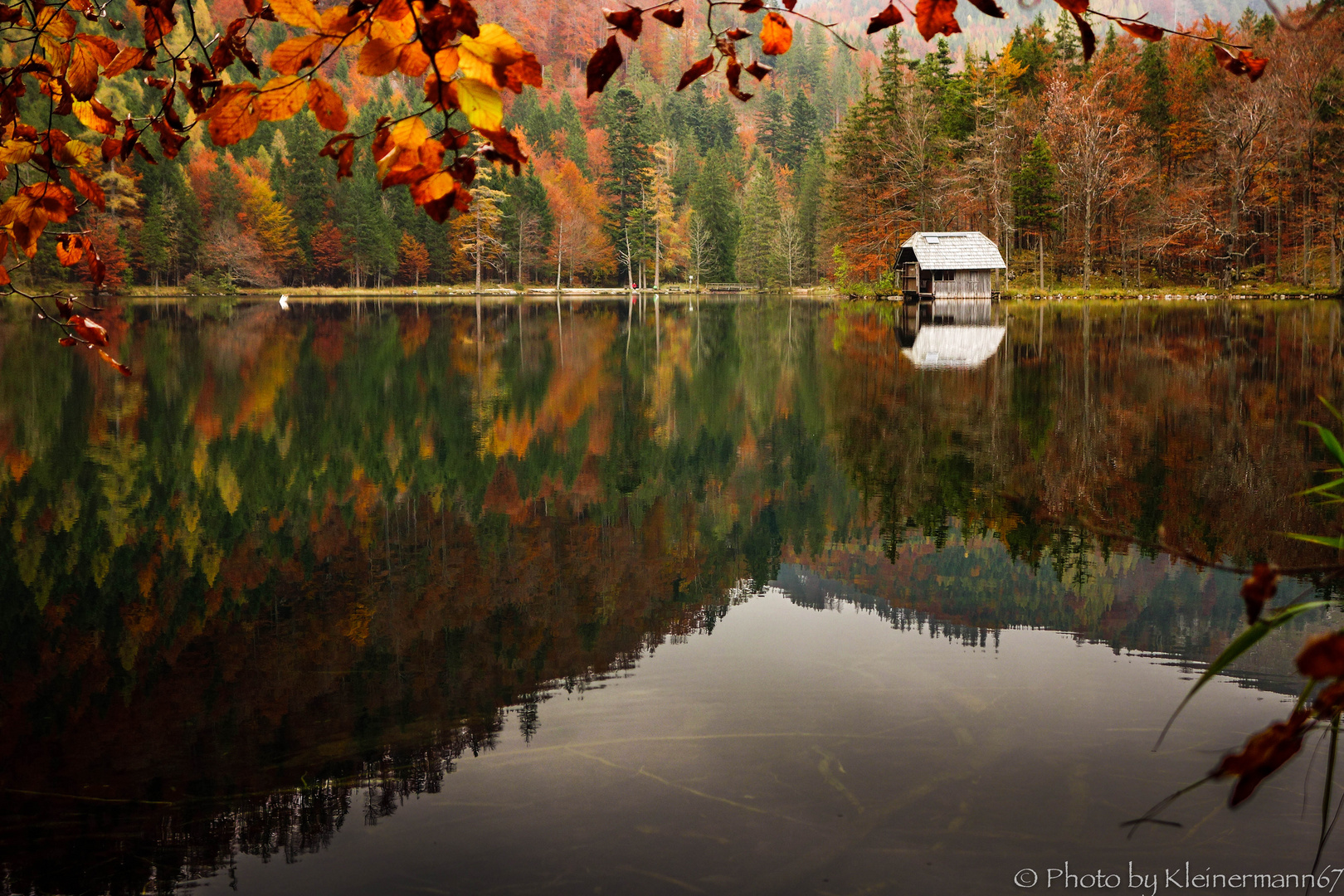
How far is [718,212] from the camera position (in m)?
97.5

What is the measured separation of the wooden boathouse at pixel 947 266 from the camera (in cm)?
5522

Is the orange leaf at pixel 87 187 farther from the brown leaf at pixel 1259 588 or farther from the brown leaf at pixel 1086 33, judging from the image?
the brown leaf at pixel 1259 588

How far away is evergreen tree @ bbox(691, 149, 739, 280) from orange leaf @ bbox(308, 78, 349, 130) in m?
95.6

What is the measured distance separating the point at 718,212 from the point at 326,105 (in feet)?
321

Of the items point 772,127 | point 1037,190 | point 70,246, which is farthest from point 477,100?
point 772,127

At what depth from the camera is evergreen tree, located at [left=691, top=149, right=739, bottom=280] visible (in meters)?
97.2

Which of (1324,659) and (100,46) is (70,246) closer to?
(100,46)

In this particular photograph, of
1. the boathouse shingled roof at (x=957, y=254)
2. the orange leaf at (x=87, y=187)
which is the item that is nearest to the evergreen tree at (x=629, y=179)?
the boathouse shingled roof at (x=957, y=254)

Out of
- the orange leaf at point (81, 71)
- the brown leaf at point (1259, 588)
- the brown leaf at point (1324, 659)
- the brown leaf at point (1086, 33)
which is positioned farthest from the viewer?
the orange leaf at point (81, 71)

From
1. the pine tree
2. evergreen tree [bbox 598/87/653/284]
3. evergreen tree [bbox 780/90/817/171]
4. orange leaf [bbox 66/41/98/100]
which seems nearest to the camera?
orange leaf [bbox 66/41/98/100]

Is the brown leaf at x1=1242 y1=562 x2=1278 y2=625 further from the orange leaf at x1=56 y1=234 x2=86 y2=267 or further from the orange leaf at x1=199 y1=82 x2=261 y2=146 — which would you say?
the orange leaf at x1=56 y1=234 x2=86 y2=267

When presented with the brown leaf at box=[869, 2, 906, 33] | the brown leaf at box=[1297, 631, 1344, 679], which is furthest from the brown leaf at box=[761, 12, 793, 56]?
the brown leaf at box=[1297, 631, 1344, 679]

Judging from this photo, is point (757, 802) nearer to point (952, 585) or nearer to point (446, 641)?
point (446, 641)

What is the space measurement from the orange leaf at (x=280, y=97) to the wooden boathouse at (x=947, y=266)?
55.4m
